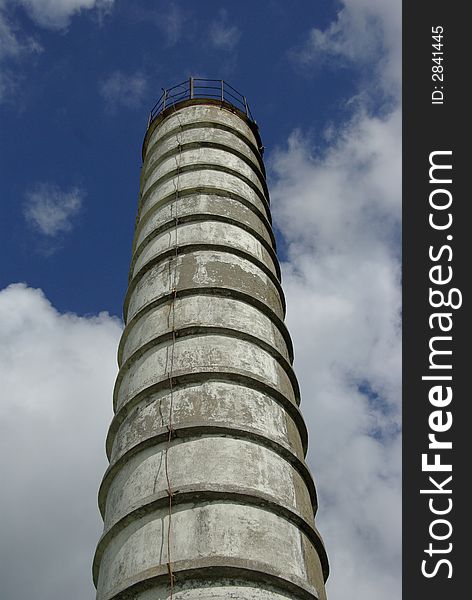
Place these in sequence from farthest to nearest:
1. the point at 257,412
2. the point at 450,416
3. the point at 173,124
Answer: the point at 173,124 < the point at 450,416 < the point at 257,412

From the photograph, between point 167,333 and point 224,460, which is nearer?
point 224,460

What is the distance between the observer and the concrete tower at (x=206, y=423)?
16.9ft

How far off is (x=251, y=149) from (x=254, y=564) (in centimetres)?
769

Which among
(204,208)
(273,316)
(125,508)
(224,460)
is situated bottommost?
(125,508)

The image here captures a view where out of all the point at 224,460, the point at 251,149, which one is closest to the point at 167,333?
the point at 224,460

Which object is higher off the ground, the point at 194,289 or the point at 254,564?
the point at 194,289

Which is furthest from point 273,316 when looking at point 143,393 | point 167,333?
point 143,393

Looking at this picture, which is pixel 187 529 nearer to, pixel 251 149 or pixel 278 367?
pixel 278 367

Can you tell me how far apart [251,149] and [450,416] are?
234 inches

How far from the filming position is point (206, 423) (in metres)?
5.98

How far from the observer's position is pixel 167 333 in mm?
7043

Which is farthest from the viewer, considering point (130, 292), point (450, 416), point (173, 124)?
point (173, 124)

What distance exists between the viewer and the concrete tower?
5152 mm

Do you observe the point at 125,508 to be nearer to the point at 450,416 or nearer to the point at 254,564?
the point at 254,564
